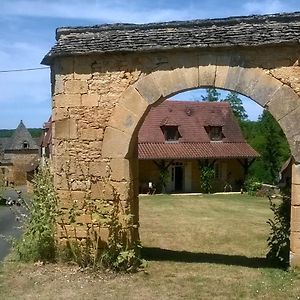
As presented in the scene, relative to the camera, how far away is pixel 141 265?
8016 millimetres

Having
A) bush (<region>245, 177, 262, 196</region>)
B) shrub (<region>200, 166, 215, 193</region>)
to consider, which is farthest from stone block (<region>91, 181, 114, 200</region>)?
shrub (<region>200, 166, 215, 193</region>)

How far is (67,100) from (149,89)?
54.0 inches

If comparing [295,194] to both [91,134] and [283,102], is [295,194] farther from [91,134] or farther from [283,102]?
[91,134]

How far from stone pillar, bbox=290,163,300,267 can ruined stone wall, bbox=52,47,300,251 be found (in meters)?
0.41

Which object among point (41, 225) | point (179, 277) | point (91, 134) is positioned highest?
point (91, 134)

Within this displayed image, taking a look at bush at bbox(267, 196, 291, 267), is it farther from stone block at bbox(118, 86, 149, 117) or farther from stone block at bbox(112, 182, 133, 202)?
stone block at bbox(118, 86, 149, 117)

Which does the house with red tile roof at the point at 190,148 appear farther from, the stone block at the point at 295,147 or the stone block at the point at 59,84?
the stone block at the point at 295,147

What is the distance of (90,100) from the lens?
8062 mm

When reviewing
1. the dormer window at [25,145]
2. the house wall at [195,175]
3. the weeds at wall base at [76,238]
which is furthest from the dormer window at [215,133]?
the dormer window at [25,145]

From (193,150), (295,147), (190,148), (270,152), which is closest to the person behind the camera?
(295,147)

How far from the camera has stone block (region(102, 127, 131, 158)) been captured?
7930 millimetres

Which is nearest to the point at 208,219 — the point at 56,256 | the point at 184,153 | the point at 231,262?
the point at 231,262

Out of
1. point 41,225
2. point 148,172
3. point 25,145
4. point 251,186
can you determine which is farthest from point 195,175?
point 25,145

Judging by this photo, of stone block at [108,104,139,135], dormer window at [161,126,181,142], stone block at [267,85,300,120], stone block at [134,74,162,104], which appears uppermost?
dormer window at [161,126,181,142]
